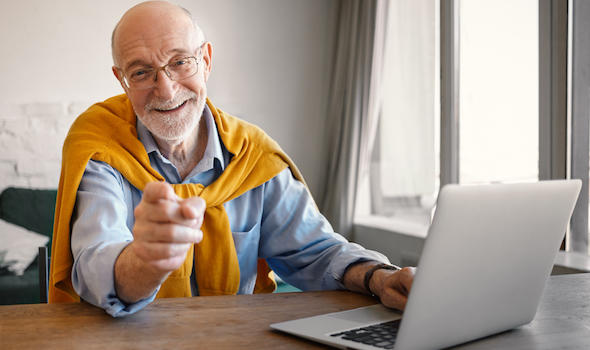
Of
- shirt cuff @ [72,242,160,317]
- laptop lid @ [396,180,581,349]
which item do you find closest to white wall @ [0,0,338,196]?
shirt cuff @ [72,242,160,317]

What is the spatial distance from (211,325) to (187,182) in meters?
0.67

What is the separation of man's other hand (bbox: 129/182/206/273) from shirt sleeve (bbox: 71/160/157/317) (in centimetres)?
20

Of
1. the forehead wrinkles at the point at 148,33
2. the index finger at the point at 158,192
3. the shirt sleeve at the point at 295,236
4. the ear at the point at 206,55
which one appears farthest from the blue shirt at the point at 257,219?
the index finger at the point at 158,192

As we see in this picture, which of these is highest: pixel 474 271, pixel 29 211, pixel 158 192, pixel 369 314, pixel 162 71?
pixel 162 71

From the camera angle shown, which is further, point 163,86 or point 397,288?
point 163,86

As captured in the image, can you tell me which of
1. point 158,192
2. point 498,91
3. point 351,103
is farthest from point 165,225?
point 351,103

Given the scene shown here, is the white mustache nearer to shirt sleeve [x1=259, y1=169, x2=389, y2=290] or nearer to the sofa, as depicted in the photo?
shirt sleeve [x1=259, y1=169, x2=389, y2=290]

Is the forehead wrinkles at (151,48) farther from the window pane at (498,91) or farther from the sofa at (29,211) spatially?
the sofa at (29,211)

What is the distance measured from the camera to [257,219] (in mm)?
1553

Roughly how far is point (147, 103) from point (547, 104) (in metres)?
1.66

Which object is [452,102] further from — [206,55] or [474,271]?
[474,271]

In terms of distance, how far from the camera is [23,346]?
772mm

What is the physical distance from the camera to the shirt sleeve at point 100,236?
957 mm

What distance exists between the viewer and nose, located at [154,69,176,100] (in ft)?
4.83
